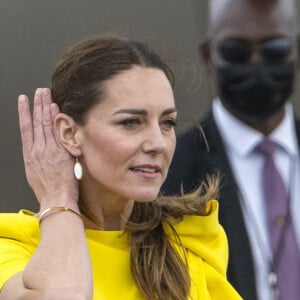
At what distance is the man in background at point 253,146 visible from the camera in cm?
340

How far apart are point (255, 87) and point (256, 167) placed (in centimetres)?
37

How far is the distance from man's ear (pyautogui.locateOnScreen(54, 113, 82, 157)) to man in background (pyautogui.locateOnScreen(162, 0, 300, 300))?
0.80m

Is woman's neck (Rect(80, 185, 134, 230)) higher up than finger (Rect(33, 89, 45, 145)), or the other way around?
finger (Rect(33, 89, 45, 145))

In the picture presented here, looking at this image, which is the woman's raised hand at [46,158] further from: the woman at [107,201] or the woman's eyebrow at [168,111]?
the woman's eyebrow at [168,111]

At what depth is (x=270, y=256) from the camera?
342 cm

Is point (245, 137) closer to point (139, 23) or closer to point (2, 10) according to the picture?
point (139, 23)

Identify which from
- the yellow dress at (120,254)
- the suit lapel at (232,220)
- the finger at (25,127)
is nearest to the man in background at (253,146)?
the suit lapel at (232,220)

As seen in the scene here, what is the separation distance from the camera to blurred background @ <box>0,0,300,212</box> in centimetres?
398

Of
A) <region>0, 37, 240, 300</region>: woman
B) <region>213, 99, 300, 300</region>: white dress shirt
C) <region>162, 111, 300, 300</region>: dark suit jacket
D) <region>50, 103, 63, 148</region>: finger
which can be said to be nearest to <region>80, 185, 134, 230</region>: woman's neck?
<region>0, 37, 240, 300</region>: woman

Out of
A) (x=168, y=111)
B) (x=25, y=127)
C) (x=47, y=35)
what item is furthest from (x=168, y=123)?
(x=47, y=35)

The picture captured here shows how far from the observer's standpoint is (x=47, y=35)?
13.1ft

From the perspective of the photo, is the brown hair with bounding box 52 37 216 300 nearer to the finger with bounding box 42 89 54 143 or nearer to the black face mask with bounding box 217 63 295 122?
the finger with bounding box 42 89 54 143

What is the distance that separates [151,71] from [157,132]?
0.52ft

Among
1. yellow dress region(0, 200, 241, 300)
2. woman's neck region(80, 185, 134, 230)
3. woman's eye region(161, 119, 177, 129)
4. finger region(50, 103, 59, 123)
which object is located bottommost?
yellow dress region(0, 200, 241, 300)
